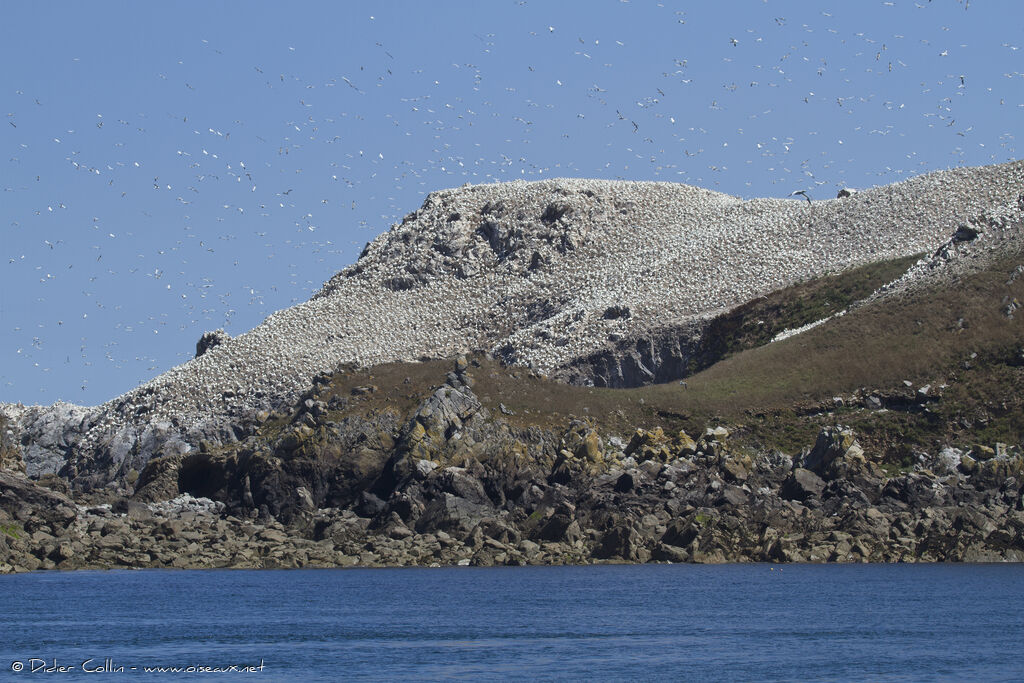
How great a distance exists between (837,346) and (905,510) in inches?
1174

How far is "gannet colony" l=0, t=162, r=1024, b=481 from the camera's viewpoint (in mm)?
120812

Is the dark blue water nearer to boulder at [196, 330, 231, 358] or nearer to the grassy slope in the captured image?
the grassy slope

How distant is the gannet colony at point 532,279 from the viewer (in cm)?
12081

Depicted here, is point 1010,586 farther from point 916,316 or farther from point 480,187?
point 480,187

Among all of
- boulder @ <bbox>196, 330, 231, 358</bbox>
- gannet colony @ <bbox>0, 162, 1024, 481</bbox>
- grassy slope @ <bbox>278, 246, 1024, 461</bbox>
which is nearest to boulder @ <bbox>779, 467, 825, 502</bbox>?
grassy slope @ <bbox>278, 246, 1024, 461</bbox>

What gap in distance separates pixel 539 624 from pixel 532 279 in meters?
89.7

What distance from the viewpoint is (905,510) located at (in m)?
74.7

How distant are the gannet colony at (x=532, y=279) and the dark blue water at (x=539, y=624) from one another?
47.3m

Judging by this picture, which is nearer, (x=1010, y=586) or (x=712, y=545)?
(x=1010, y=586)

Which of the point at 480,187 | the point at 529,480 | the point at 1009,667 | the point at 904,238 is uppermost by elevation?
the point at 480,187

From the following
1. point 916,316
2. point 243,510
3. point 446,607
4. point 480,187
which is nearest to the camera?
point 446,607

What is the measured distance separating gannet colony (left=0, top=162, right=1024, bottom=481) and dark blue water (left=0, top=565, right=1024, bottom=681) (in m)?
47.3

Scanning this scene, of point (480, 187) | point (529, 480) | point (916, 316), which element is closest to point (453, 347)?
point (480, 187)

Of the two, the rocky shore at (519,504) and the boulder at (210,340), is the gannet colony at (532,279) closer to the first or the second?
the boulder at (210,340)
